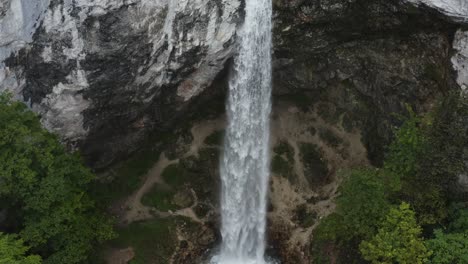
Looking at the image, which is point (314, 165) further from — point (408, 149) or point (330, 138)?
point (408, 149)

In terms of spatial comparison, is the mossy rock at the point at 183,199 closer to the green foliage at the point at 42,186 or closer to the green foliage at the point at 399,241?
the green foliage at the point at 42,186

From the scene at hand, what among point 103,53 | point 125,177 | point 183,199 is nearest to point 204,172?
point 183,199

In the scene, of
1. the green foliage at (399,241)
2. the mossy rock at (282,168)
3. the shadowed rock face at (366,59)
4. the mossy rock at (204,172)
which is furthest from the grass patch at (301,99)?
the green foliage at (399,241)

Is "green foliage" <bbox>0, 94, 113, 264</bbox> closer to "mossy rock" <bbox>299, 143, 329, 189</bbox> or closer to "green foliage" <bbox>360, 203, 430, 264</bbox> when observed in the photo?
"green foliage" <bbox>360, 203, 430, 264</bbox>

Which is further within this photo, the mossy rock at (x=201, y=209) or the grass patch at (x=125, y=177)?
the mossy rock at (x=201, y=209)

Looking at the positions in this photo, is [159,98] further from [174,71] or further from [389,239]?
[389,239]

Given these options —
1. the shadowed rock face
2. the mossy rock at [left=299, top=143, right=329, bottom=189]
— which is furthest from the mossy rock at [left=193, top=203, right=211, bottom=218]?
the shadowed rock face
